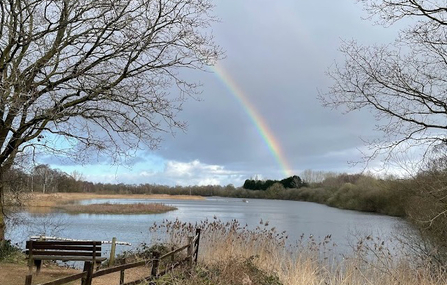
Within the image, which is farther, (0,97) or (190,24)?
(190,24)

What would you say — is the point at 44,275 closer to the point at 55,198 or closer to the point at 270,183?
the point at 55,198

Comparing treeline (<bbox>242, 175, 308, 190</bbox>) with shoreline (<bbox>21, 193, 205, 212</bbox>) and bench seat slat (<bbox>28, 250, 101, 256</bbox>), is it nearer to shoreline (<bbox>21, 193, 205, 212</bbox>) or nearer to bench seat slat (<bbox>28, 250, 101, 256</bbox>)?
shoreline (<bbox>21, 193, 205, 212</bbox>)

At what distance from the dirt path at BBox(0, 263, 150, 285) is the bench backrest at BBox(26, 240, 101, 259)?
486 millimetres

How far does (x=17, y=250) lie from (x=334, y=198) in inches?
2318

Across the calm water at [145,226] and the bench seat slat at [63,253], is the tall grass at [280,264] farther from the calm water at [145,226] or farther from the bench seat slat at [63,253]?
the calm water at [145,226]

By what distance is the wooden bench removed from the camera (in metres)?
7.94

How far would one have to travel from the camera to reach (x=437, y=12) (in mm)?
7973

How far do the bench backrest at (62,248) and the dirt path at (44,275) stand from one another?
0.49 meters

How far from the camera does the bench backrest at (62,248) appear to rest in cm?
796

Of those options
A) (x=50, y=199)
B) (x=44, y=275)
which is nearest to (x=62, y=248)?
(x=44, y=275)

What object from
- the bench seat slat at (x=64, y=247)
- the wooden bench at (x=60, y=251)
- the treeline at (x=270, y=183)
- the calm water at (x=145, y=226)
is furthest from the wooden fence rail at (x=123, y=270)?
the treeline at (x=270, y=183)

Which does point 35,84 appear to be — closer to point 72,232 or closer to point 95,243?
point 95,243

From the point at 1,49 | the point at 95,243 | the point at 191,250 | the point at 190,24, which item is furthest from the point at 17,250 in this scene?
the point at 190,24

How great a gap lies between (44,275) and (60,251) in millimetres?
896
